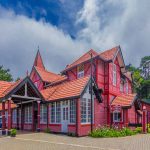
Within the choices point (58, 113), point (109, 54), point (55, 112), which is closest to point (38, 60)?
point (109, 54)

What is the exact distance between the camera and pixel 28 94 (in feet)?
76.9

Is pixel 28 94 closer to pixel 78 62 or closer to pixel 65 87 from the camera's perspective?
pixel 65 87

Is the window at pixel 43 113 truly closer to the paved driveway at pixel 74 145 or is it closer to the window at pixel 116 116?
the window at pixel 116 116

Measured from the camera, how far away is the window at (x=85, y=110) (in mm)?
21172

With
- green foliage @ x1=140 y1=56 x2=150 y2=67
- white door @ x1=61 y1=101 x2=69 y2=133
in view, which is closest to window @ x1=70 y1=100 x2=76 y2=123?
white door @ x1=61 y1=101 x2=69 y2=133

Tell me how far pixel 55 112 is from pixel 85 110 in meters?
3.18

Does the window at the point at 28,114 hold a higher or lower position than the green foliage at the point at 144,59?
lower

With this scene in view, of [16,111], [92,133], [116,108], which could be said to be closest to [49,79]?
[16,111]

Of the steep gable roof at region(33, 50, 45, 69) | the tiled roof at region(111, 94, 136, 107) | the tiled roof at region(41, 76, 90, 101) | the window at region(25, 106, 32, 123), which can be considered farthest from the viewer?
the steep gable roof at region(33, 50, 45, 69)

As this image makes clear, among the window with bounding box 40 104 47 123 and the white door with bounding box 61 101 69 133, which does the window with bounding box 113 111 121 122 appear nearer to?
the white door with bounding box 61 101 69 133

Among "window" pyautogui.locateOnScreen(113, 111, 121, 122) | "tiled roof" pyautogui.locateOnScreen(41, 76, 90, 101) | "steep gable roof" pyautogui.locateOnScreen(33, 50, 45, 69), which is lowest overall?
"window" pyautogui.locateOnScreen(113, 111, 121, 122)

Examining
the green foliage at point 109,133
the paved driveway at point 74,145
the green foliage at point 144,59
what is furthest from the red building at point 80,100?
the green foliage at point 144,59

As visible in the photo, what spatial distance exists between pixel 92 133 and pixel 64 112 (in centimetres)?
341

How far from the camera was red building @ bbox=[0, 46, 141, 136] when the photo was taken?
69.0ft
